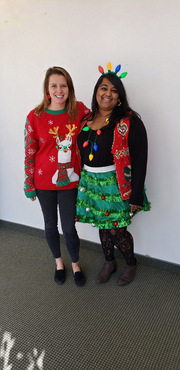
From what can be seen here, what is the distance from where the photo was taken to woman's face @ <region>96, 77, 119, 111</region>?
4.81 ft

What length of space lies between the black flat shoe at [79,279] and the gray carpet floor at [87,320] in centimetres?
3

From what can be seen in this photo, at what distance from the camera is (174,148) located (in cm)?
171

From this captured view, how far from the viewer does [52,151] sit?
1601 mm

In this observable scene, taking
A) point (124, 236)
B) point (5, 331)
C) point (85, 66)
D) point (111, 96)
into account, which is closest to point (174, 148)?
point (111, 96)

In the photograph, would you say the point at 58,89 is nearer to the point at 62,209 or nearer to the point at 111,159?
the point at 111,159

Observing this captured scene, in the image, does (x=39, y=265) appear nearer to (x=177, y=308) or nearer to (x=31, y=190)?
(x=31, y=190)

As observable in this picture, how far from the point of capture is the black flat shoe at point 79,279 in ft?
6.02

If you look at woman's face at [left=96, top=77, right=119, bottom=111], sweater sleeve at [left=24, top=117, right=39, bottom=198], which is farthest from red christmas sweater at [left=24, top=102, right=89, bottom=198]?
woman's face at [left=96, top=77, right=119, bottom=111]

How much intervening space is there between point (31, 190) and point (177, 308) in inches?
45.7

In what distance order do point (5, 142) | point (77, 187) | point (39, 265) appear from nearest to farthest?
point (77, 187), point (39, 265), point (5, 142)

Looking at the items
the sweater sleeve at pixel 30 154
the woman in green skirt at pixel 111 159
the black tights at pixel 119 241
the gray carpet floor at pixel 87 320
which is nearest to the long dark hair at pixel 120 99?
the woman in green skirt at pixel 111 159

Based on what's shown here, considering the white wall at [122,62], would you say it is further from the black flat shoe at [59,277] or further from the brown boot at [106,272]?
the black flat shoe at [59,277]

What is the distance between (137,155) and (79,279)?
959 mm

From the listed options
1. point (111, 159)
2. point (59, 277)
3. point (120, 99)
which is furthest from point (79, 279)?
point (120, 99)
